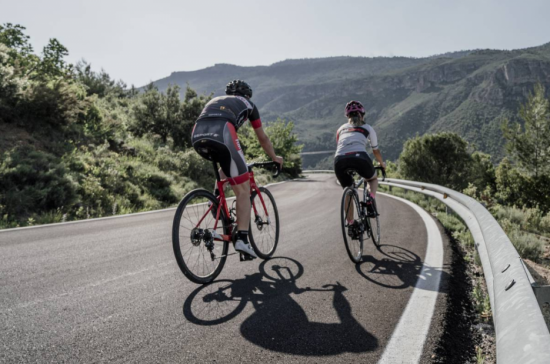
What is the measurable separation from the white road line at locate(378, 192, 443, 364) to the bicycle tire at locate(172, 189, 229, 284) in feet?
6.26

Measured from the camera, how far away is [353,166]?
5.05m

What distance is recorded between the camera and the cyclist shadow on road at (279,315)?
2324mm

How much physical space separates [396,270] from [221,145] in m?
2.51

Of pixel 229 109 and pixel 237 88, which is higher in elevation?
pixel 237 88

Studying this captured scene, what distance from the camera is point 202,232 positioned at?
11.7 feet

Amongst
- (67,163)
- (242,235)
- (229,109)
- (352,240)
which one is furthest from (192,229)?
(67,163)

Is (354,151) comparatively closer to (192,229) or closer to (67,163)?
(192,229)

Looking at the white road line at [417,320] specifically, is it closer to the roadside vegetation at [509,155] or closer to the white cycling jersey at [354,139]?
the white cycling jersey at [354,139]

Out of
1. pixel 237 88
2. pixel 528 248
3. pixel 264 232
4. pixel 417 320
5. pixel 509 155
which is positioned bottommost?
pixel 509 155

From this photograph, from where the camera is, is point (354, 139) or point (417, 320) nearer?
point (417, 320)

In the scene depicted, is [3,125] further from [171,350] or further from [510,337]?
[510,337]

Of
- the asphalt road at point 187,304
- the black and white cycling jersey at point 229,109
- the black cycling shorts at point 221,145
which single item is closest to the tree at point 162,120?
the asphalt road at point 187,304

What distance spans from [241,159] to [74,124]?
1121cm

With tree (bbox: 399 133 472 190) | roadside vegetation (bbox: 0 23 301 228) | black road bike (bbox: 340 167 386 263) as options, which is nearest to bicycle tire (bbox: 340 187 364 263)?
black road bike (bbox: 340 167 386 263)
